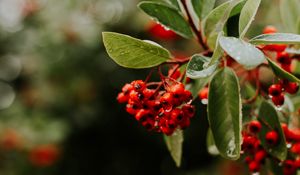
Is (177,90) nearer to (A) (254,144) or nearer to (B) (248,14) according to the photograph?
(B) (248,14)

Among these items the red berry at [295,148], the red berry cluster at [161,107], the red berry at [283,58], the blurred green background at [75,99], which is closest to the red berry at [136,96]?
the red berry cluster at [161,107]

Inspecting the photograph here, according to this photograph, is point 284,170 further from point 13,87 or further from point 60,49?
point 13,87

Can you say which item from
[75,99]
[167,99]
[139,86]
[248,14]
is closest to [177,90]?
[167,99]

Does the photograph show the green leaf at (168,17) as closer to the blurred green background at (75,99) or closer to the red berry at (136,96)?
the red berry at (136,96)

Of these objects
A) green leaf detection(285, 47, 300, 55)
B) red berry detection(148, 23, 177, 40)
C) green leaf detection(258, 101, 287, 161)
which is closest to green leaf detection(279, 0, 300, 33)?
green leaf detection(285, 47, 300, 55)

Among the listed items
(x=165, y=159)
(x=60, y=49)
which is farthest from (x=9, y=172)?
(x=165, y=159)

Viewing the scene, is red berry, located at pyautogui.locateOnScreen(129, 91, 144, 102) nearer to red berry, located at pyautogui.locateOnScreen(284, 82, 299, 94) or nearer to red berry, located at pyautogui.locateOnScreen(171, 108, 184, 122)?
red berry, located at pyautogui.locateOnScreen(171, 108, 184, 122)
